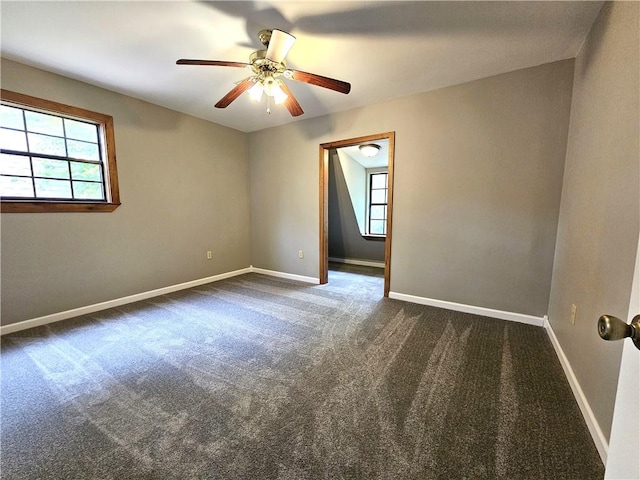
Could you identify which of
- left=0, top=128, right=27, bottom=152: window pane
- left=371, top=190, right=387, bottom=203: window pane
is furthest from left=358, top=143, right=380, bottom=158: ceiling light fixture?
left=0, top=128, right=27, bottom=152: window pane

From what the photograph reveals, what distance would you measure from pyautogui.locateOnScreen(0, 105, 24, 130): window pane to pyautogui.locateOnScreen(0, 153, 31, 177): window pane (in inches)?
10.8

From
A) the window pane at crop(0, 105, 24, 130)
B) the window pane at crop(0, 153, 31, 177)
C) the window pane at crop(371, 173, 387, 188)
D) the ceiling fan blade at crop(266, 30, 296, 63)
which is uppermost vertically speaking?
the ceiling fan blade at crop(266, 30, 296, 63)

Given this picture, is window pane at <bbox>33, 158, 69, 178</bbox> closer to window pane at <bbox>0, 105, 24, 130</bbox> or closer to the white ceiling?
window pane at <bbox>0, 105, 24, 130</bbox>

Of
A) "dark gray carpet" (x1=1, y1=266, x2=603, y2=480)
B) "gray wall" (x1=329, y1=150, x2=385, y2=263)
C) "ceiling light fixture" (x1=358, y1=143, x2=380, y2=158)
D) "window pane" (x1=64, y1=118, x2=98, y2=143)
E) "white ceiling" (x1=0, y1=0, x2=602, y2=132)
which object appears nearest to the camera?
"dark gray carpet" (x1=1, y1=266, x2=603, y2=480)

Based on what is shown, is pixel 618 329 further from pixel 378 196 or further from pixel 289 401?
pixel 378 196

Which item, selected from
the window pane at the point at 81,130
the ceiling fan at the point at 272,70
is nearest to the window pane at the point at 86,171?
the window pane at the point at 81,130

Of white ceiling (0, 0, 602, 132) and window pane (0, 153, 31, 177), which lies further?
window pane (0, 153, 31, 177)

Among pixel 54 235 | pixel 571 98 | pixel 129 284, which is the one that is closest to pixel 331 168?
pixel 571 98

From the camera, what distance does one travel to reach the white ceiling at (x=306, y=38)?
171 centimetres

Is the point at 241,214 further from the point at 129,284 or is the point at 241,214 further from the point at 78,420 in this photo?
the point at 78,420

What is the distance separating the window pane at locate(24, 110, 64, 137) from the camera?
247cm

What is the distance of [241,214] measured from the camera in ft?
14.8

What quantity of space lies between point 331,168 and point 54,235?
3915 millimetres

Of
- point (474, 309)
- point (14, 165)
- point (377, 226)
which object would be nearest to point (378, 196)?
point (377, 226)
